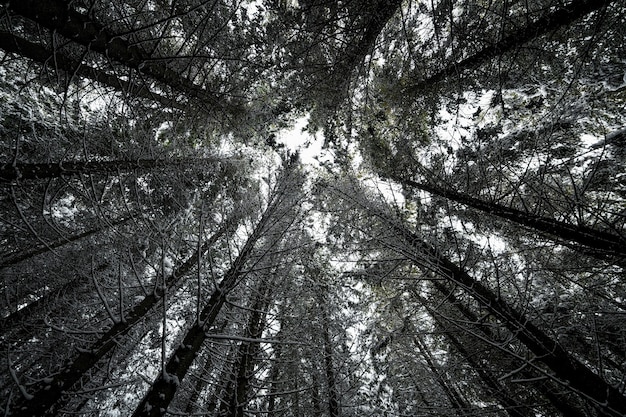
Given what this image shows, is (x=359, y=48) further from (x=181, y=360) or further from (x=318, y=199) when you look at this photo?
(x=181, y=360)

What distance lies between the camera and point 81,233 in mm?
9555

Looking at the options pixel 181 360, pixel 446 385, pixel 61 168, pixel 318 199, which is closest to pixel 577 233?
pixel 181 360

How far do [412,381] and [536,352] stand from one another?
6926mm

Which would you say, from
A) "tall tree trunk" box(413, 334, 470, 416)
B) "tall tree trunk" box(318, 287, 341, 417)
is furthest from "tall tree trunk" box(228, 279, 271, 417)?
"tall tree trunk" box(413, 334, 470, 416)

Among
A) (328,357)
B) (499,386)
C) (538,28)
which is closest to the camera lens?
(538,28)

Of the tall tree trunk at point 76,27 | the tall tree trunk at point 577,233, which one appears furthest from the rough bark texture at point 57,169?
the tall tree trunk at point 577,233

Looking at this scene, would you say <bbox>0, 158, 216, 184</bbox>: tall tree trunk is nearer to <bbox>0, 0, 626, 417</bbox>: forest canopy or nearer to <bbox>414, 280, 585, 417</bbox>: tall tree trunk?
<bbox>0, 0, 626, 417</bbox>: forest canopy

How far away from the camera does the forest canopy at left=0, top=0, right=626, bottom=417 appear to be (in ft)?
12.9

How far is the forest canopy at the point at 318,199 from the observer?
3936 mm

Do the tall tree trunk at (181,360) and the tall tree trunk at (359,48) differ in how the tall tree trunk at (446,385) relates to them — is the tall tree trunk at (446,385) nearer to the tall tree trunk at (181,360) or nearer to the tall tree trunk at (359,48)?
the tall tree trunk at (181,360)

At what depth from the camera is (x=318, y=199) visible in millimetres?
9047

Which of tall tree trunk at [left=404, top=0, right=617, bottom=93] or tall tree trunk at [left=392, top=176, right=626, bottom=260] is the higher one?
tall tree trunk at [left=404, top=0, right=617, bottom=93]

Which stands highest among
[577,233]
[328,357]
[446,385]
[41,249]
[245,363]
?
[41,249]

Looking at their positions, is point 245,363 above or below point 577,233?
below
